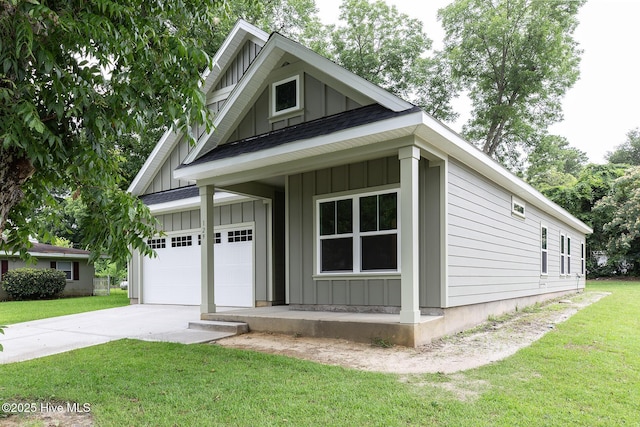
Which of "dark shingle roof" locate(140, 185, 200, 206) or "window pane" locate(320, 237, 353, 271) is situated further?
"dark shingle roof" locate(140, 185, 200, 206)

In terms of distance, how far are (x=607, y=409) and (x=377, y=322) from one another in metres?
3.09

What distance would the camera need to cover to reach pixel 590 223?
24.0m

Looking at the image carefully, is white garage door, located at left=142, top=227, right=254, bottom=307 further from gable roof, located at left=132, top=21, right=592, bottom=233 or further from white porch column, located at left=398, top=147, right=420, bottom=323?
white porch column, located at left=398, top=147, right=420, bottom=323

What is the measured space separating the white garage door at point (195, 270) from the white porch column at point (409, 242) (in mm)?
5565

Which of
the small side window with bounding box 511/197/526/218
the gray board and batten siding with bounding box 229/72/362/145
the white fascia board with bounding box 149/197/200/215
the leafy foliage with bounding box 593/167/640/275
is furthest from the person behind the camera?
the leafy foliage with bounding box 593/167/640/275

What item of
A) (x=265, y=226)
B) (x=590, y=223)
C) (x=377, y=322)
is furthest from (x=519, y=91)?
(x=377, y=322)

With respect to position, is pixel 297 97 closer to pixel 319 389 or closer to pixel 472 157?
pixel 472 157

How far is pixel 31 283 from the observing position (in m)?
17.4

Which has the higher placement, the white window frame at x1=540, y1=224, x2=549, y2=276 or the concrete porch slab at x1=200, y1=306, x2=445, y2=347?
the white window frame at x1=540, y1=224, x2=549, y2=276

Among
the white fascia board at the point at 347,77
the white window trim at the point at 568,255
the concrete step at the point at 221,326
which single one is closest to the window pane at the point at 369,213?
the white fascia board at the point at 347,77

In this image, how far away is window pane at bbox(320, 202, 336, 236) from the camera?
8.30 metres

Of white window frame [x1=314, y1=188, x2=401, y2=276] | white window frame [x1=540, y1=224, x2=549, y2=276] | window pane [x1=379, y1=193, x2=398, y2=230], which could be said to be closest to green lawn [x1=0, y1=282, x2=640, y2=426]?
white window frame [x1=314, y1=188, x2=401, y2=276]

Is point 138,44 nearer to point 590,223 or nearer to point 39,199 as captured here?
point 39,199

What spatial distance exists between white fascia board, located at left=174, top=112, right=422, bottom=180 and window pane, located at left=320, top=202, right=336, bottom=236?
4.68ft
